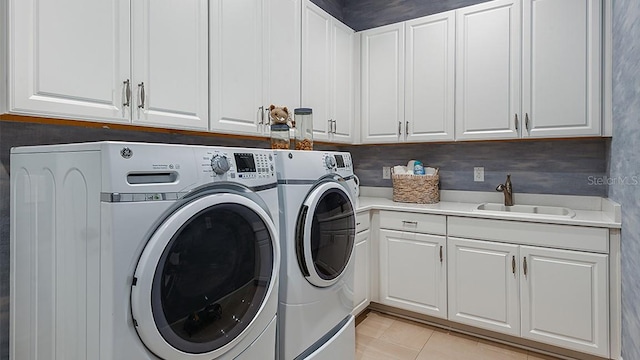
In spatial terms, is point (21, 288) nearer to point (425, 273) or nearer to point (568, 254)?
point (425, 273)

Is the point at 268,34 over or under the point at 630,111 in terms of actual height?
over

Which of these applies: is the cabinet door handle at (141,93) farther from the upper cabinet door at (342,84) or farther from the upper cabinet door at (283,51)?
the upper cabinet door at (342,84)

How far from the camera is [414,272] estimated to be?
2545mm

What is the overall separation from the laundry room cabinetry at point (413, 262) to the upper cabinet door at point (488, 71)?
759 mm

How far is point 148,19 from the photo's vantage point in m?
1.50

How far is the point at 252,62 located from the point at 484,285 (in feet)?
6.68

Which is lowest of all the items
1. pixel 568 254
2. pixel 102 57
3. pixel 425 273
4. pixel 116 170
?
pixel 425 273

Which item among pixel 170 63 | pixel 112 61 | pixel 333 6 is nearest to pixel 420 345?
pixel 170 63

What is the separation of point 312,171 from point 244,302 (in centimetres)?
65

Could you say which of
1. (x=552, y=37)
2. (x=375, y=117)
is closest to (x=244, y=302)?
(x=375, y=117)

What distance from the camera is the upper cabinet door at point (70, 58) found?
1143 mm

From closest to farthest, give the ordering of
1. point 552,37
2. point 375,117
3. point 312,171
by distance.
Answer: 1. point 312,171
2. point 552,37
3. point 375,117

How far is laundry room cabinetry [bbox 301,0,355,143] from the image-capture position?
2506mm

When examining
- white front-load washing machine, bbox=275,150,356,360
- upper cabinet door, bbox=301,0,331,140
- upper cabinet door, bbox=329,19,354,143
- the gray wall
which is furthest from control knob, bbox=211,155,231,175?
the gray wall
